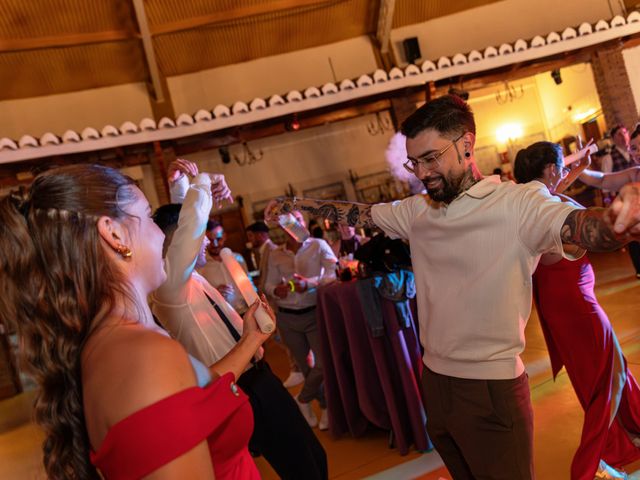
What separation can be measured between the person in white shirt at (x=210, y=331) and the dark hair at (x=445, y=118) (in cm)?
90

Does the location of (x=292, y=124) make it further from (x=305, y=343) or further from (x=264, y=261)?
(x=305, y=343)

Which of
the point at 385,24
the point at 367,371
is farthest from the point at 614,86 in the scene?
the point at 367,371

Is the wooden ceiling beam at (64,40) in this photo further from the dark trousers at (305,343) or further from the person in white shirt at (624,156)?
the person in white shirt at (624,156)

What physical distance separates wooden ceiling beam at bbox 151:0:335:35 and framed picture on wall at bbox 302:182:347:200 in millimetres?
4184

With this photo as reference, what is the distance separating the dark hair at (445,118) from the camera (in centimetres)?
190

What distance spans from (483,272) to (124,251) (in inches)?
47.4

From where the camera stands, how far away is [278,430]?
2.32 meters

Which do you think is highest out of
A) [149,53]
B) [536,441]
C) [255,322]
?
[149,53]

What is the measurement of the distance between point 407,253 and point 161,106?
9.26 meters

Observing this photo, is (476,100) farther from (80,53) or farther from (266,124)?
(80,53)

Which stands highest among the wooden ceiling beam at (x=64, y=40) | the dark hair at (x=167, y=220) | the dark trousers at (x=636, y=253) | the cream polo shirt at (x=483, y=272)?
the wooden ceiling beam at (x=64, y=40)

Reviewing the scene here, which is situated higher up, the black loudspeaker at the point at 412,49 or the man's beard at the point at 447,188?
the black loudspeaker at the point at 412,49

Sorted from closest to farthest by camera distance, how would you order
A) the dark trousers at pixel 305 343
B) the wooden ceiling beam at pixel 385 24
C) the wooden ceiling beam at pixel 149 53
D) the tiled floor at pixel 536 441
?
the tiled floor at pixel 536 441
the dark trousers at pixel 305 343
the wooden ceiling beam at pixel 149 53
the wooden ceiling beam at pixel 385 24

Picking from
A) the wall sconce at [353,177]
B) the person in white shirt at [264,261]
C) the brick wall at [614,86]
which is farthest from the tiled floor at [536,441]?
the wall sconce at [353,177]
